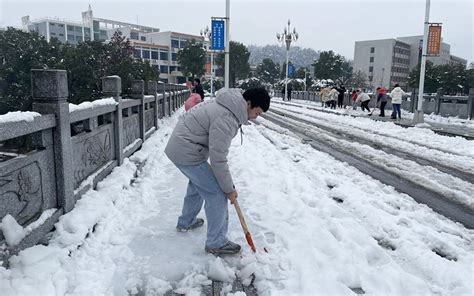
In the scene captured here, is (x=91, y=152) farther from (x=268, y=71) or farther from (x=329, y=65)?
(x=268, y=71)

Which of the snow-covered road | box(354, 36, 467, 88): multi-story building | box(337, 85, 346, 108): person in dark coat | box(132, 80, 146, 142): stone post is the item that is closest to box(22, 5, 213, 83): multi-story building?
box(354, 36, 467, 88): multi-story building

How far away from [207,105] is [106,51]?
16.7 metres

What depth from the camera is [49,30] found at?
81.0 metres

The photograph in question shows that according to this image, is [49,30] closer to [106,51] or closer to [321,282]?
[106,51]

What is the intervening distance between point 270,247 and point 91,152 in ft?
9.85

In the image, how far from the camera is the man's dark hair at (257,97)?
324 cm

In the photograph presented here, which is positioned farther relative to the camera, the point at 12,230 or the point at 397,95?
the point at 397,95

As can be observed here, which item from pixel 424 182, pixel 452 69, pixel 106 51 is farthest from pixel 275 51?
pixel 424 182

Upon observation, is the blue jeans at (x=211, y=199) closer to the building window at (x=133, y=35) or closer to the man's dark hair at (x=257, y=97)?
the man's dark hair at (x=257, y=97)

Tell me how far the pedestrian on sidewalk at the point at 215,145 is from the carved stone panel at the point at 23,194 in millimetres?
1292

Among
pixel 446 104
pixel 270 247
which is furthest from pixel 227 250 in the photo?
pixel 446 104

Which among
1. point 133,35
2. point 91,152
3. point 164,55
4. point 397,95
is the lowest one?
point 91,152

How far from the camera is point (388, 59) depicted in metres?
83.1

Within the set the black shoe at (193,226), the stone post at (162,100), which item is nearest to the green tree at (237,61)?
the stone post at (162,100)
